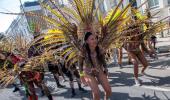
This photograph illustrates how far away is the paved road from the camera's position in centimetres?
734

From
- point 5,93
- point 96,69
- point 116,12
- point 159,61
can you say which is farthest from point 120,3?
point 5,93

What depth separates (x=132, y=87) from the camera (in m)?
8.33

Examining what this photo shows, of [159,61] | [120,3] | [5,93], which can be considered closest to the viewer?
[120,3]

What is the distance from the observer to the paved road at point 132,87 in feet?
24.1

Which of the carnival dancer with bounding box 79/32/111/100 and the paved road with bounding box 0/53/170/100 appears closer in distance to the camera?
the carnival dancer with bounding box 79/32/111/100

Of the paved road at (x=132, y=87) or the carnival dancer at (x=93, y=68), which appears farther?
the paved road at (x=132, y=87)

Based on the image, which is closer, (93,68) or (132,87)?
(93,68)

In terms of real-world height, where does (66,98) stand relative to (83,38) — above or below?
below

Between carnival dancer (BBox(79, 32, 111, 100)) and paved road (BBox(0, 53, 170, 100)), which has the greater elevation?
carnival dancer (BBox(79, 32, 111, 100))

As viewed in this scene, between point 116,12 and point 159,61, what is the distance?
6.33 m

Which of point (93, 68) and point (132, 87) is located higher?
point (93, 68)

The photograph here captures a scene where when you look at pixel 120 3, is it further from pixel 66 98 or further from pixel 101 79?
pixel 66 98

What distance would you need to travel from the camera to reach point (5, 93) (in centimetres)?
1270

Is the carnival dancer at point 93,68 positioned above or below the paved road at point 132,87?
above
